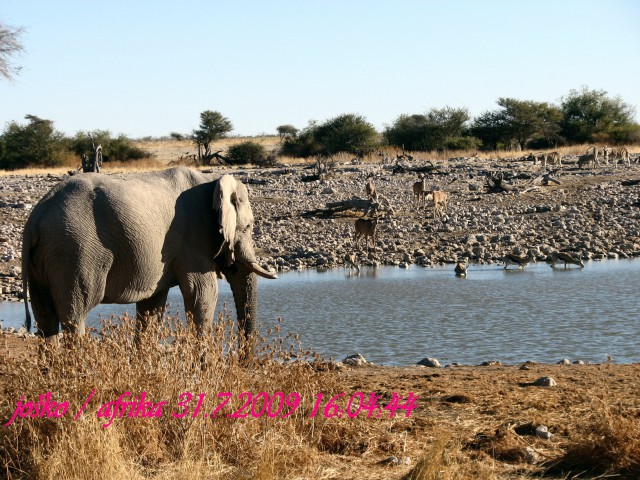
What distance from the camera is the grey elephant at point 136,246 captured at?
7.01 meters

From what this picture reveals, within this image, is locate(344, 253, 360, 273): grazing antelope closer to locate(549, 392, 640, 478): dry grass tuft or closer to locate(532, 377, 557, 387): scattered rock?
locate(532, 377, 557, 387): scattered rock

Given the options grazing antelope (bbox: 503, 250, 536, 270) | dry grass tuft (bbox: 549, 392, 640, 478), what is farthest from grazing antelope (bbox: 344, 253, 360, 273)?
dry grass tuft (bbox: 549, 392, 640, 478)

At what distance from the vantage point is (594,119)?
62.3m

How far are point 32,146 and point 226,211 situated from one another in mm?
50699

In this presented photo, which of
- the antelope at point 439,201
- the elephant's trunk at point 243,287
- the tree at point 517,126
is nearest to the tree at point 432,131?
the tree at point 517,126

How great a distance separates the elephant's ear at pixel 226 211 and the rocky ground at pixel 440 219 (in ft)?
27.3

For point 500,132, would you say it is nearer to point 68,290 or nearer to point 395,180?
point 395,180

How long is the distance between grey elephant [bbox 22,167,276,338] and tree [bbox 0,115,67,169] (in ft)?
160

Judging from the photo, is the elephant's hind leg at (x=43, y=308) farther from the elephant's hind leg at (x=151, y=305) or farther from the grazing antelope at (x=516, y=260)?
the grazing antelope at (x=516, y=260)

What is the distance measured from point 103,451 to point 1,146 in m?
54.8

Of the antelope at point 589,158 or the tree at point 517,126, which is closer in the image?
the antelope at point 589,158

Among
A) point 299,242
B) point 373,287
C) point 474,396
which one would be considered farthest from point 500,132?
point 474,396

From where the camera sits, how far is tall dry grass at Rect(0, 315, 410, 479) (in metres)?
5.10

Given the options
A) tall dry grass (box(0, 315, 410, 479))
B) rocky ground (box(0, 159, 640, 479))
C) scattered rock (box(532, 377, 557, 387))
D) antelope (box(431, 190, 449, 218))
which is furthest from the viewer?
antelope (box(431, 190, 449, 218))
